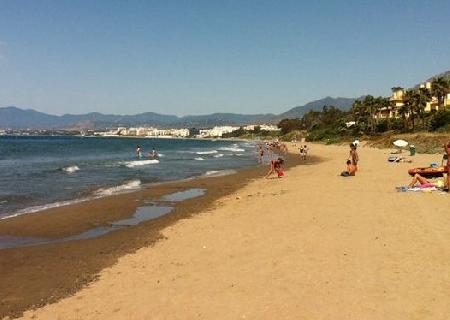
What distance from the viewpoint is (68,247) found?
12055 millimetres

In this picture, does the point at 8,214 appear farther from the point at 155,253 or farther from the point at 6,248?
the point at 155,253

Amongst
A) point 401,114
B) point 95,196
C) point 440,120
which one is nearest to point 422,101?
point 401,114

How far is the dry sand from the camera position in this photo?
22.7 ft

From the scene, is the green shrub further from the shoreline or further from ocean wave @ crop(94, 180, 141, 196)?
the shoreline

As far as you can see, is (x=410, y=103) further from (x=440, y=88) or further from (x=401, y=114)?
(x=401, y=114)

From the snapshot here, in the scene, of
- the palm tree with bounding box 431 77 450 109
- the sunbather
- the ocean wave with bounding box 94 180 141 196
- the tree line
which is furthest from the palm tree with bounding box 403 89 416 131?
the sunbather

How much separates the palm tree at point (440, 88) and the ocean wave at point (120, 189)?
6086cm

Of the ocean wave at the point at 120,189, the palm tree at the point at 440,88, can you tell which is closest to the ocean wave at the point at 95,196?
the ocean wave at the point at 120,189

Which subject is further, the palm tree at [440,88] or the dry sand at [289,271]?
the palm tree at [440,88]

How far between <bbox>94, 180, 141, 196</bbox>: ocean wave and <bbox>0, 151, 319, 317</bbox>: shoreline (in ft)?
6.12

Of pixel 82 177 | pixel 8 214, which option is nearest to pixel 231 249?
pixel 8 214

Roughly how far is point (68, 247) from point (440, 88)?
74.8 m

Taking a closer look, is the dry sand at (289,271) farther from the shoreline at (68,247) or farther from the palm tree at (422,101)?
the palm tree at (422,101)

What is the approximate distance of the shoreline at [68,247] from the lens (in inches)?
335
